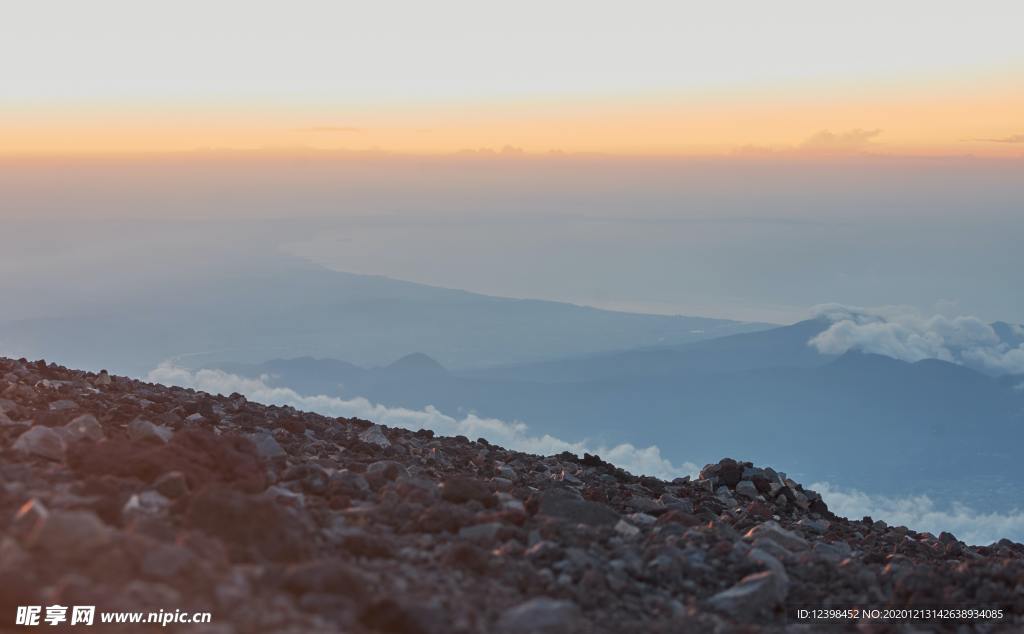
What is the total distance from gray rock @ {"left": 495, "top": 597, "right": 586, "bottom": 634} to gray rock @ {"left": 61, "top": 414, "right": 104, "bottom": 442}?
6894 millimetres

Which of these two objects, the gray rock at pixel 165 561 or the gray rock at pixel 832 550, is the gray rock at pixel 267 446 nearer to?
the gray rock at pixel 165 561

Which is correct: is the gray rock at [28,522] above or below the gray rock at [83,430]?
above

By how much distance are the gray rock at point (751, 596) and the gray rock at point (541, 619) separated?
5.81 feet

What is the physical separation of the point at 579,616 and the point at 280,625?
109 inches

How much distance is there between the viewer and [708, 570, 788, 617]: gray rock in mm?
9984

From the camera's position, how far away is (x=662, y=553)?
11.2m

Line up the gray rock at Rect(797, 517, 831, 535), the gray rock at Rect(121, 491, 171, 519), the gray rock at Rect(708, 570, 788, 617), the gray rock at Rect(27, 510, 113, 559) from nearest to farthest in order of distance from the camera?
the gray rock at Rect(27, 510, 113, 559) < the gray rock at Rect(121, 491, 171, 519) < the gray rock at Rect(708, 570, 788, 617) < the gray rock at Rect(797, 517, 831, 535)

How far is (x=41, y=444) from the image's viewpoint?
12508 millimetres

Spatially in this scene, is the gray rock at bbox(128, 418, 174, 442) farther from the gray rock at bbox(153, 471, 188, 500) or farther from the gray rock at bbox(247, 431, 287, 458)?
the gray rock at bbox(153, 471, 188, 500)

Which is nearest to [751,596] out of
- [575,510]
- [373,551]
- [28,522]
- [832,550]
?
[575,510]

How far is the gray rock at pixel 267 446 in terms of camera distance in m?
15.0

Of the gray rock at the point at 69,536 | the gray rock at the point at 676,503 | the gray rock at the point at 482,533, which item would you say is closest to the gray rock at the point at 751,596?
the gray rock at the point at 482,533

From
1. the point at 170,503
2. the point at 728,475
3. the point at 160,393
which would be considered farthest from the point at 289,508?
the point at 728,475

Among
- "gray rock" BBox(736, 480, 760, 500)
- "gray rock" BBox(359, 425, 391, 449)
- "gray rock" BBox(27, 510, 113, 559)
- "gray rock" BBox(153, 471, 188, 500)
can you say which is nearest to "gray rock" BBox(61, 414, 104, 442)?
"gray rock" BBox(153, 471, 188, 500)
